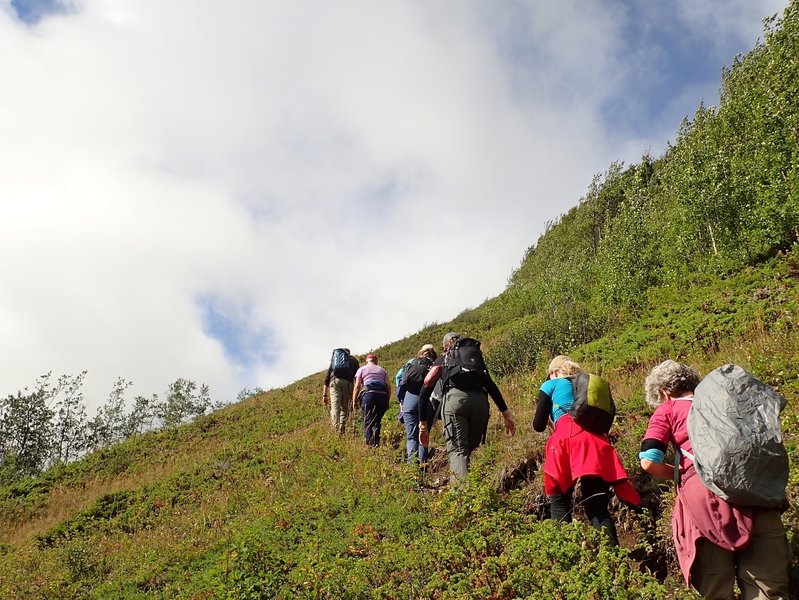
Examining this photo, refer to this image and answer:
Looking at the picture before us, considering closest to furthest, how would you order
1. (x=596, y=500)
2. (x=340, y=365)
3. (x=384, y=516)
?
(x=596, y=500)
(x=384, y=516)
(x=340, y=365)

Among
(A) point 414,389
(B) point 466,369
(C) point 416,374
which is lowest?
(B) point 466,369

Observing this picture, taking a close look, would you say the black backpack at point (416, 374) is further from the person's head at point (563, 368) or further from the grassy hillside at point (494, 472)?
the person's head at point (563, 368)

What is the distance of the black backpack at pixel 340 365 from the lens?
1023cm

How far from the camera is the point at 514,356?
15.5 m

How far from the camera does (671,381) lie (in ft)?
10.3

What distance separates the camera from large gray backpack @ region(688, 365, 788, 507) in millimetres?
2385

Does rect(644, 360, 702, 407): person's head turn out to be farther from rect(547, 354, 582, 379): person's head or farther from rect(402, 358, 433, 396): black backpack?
rect(402, 358, 433, 396): black backpack

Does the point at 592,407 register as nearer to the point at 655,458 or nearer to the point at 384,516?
the point at 655,458

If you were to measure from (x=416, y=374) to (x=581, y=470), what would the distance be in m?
3.74

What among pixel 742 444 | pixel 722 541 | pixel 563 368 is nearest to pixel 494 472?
pixel 563 368

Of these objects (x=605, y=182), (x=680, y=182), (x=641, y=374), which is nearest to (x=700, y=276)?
(x=680, y=182)

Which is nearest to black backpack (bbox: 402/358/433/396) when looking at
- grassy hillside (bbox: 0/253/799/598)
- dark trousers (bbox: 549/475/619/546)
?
grassy hillside (bbox: 0/253/799/598)

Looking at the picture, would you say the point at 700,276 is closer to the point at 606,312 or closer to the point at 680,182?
the point at 606,312

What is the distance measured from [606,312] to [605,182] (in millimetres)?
24354
